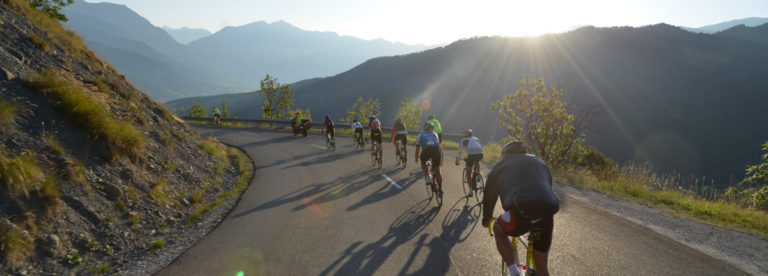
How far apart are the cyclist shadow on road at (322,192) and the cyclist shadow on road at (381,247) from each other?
239 cm

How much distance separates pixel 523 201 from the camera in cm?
326

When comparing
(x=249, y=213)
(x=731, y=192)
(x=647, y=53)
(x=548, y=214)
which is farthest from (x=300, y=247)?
(x=647, y=53)

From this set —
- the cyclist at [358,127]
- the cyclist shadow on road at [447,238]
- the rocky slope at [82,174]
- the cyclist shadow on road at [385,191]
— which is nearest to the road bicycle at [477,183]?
the cyclist shadow on road at [447,238]

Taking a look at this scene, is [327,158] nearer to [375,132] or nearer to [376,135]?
[375,132]

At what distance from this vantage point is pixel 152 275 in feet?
14.6

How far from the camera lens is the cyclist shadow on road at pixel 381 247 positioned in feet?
14.9

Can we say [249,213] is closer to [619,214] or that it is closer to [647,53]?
[619,214]

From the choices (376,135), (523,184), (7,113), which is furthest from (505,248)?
(376,135)

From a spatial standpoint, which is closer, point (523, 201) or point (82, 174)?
point (523, 201)

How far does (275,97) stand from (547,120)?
40.3 meters

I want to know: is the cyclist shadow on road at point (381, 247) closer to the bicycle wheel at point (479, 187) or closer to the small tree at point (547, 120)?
the bicycle wheel at point (479, 187)

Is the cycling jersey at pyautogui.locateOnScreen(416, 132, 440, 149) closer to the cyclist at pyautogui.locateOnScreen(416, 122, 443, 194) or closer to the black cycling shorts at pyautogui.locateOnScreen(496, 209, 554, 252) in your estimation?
the cyclist at pyautogui.locateOnScreen(416, 122, 443, 194)

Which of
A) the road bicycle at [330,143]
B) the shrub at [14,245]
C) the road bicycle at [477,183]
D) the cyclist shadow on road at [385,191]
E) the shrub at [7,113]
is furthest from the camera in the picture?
the road bicycle at [330,143]

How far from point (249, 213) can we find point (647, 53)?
176m
